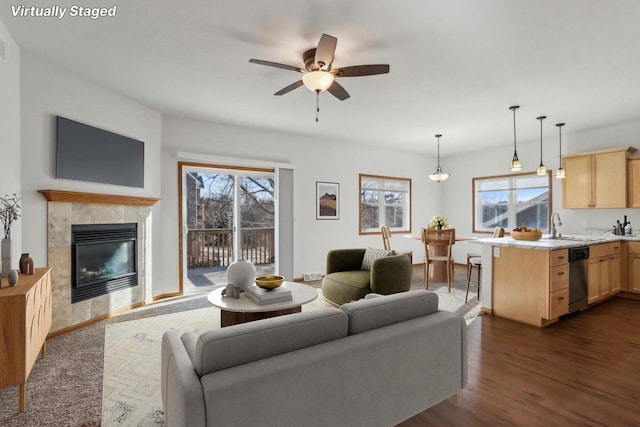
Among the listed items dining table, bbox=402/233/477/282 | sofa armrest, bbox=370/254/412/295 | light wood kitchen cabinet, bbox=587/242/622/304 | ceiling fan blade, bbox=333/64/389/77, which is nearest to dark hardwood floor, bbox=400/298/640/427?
light wood kitchen cabinet, bbox=587/242/622/304

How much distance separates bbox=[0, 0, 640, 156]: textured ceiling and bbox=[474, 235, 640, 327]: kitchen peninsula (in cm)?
178

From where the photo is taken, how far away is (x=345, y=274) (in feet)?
12.7

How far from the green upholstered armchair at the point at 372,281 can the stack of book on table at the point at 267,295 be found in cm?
111

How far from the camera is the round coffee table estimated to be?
2.44 meters

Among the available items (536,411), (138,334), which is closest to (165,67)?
Answer: (138,334)

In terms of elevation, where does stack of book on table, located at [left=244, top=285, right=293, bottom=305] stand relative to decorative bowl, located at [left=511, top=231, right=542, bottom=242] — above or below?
below

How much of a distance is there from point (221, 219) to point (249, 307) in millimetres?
2922

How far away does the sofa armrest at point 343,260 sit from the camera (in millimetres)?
4129

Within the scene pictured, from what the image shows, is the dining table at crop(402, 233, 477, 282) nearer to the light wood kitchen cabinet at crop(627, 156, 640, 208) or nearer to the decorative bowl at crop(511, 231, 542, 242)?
the decorative bowl at crop(511, 231, 542, 242)

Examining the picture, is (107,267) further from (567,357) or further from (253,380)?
(567,357)

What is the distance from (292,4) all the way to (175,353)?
7.26 ft

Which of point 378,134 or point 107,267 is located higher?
point 378,134

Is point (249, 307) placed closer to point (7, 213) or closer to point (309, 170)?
point (7, 213)

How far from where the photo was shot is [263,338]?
137 cm
